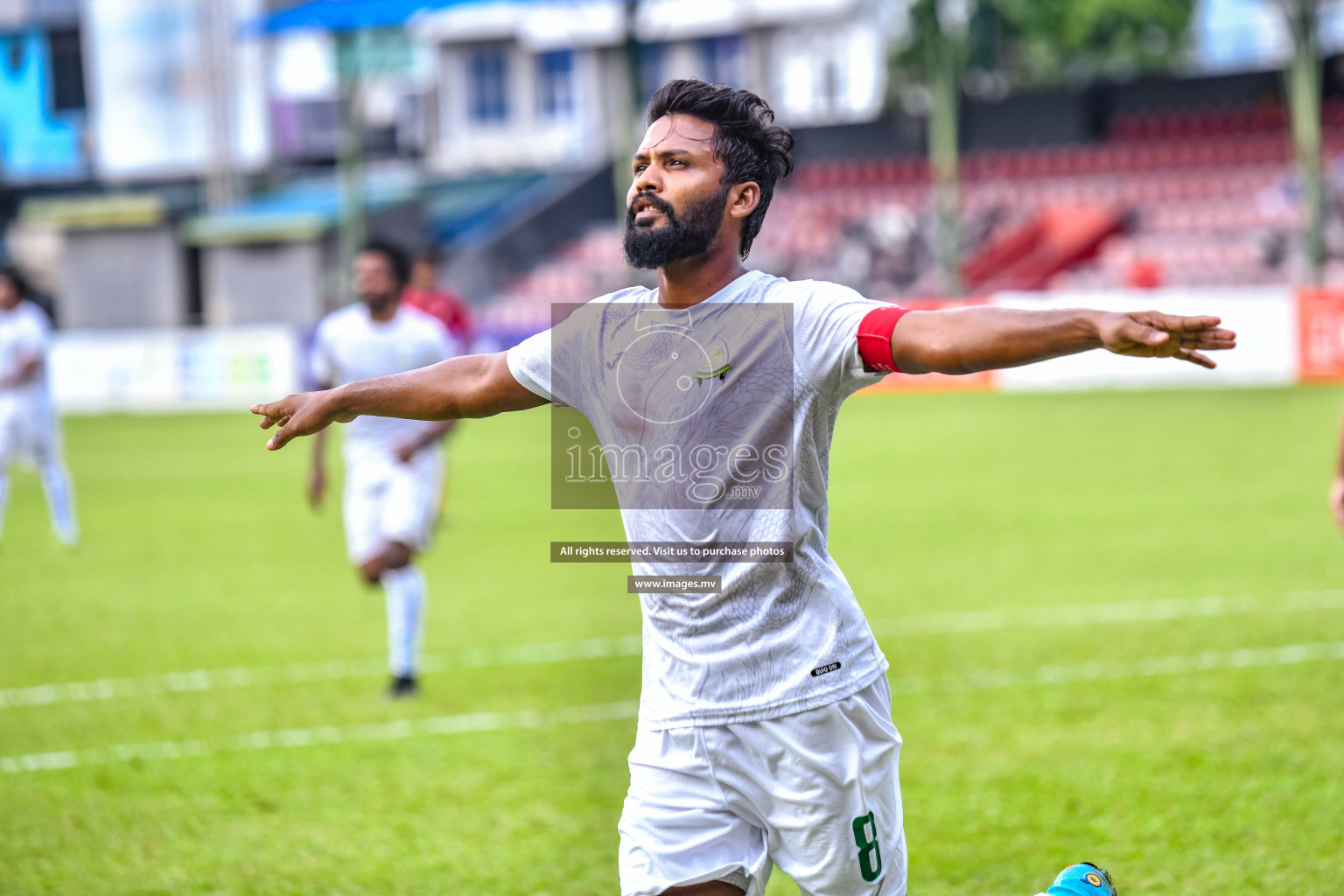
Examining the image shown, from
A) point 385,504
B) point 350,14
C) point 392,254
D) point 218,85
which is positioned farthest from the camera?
point 218,85

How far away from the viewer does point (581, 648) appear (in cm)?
895

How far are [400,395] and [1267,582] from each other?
7.90 meters

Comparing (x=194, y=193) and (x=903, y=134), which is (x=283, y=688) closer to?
(x=903, y=134)

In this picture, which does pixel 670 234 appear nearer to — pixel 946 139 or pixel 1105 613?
pixel 1105 613

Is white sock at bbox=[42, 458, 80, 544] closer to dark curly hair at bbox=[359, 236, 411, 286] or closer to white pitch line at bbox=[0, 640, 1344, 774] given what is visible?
dark curly hair at bbox=[359, 236, 411, 286]

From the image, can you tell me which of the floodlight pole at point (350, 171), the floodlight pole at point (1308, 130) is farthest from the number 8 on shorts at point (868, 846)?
the floodlight pole at point (350, 171)

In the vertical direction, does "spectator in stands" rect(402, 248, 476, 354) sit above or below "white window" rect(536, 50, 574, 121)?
below

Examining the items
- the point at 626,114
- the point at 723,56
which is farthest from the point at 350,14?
the point at 723,56

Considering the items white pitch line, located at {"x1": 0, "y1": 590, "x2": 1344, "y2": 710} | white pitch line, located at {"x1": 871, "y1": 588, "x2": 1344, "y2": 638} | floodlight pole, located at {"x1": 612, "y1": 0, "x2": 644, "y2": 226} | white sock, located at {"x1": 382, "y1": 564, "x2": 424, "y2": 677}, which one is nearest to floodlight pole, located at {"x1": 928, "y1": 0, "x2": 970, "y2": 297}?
floodlight pole, located at {"x1": 612, "y1": 0, "x2": 644, "y2": 226}

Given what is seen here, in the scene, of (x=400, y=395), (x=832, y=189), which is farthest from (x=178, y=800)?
(x=832, y=189)

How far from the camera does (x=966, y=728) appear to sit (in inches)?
271

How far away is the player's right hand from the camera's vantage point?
338cm

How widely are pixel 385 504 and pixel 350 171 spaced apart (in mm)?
31577

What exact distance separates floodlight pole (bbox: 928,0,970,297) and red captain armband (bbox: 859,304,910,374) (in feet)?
109
